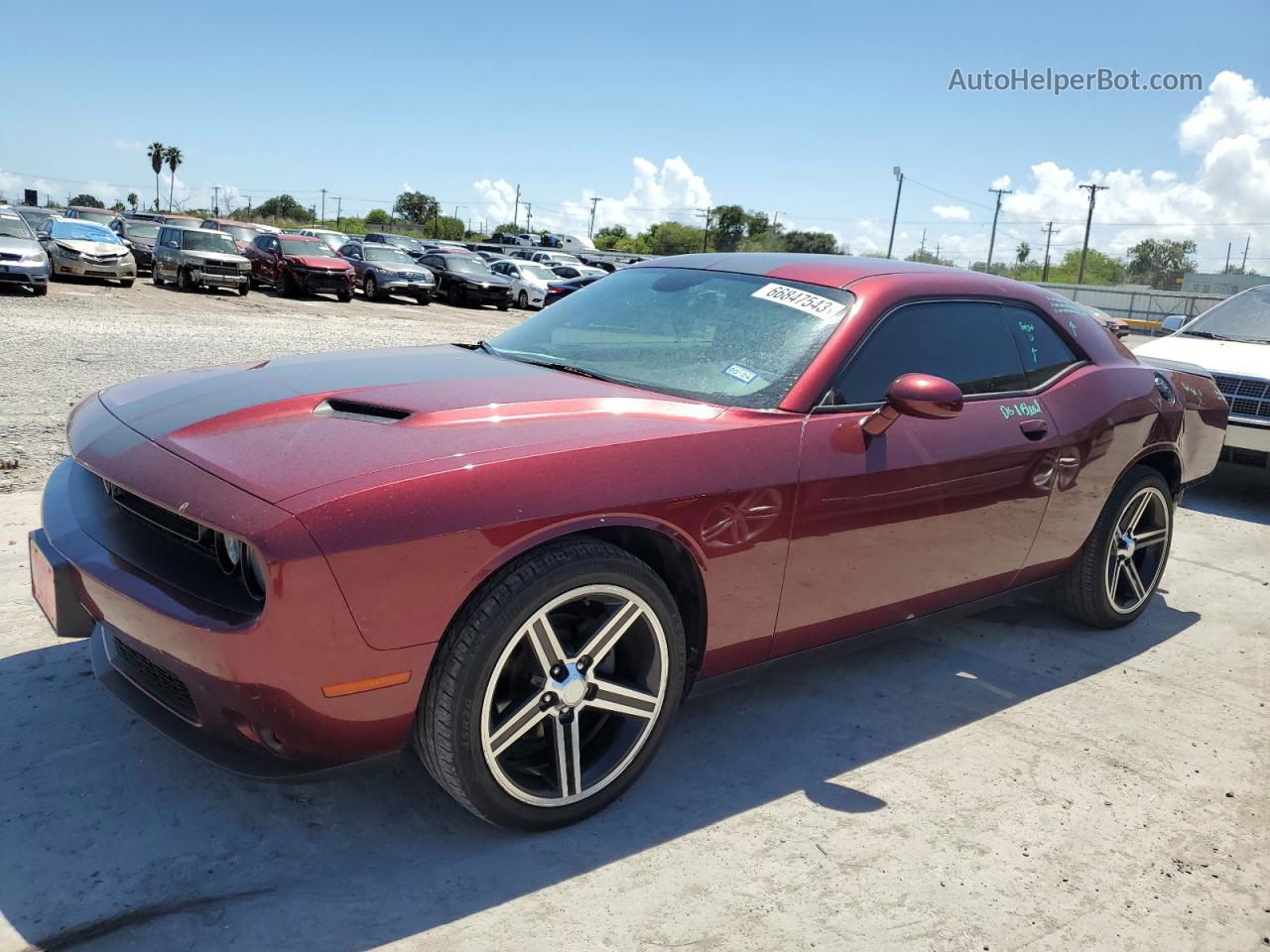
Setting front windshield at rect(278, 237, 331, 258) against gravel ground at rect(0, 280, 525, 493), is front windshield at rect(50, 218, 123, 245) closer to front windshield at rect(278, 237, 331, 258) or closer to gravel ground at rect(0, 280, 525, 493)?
gravel ground at rect(0, 280, 525, 493)

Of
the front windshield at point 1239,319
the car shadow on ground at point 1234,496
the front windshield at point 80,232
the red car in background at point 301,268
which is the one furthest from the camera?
the red car in background at point 301,268

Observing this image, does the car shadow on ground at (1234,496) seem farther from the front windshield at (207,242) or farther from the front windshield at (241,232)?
the front windshield at (241,232)

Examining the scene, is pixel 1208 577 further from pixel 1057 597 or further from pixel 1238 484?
pixel 1238 484

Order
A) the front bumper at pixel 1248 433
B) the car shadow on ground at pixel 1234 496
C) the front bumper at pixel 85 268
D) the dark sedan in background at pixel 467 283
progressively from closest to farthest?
1. the front bumper at pixel 1248 433
2. the car shadow on ground at pixel 1234 496
3. the front bumper at pixel 85 268
4. the dark sedan in background at pixel 467 283

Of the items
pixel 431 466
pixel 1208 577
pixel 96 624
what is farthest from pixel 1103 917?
pixel 1208 577

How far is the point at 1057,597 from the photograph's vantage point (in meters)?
4.51

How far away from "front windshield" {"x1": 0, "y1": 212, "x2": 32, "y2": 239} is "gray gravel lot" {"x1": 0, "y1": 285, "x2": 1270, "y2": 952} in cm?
1549

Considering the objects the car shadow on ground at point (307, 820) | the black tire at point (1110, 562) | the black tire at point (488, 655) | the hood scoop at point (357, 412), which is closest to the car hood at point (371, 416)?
the hood scoop at point (357, 412)

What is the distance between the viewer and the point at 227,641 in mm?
2143

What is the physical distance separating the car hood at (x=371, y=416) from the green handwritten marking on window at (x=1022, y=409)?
1.36 metres

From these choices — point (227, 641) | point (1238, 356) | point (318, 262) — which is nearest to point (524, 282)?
point (318, 262)

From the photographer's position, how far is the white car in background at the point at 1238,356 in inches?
280

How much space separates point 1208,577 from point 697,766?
13.1 ft

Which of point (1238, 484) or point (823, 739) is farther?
point (1238, 484)
